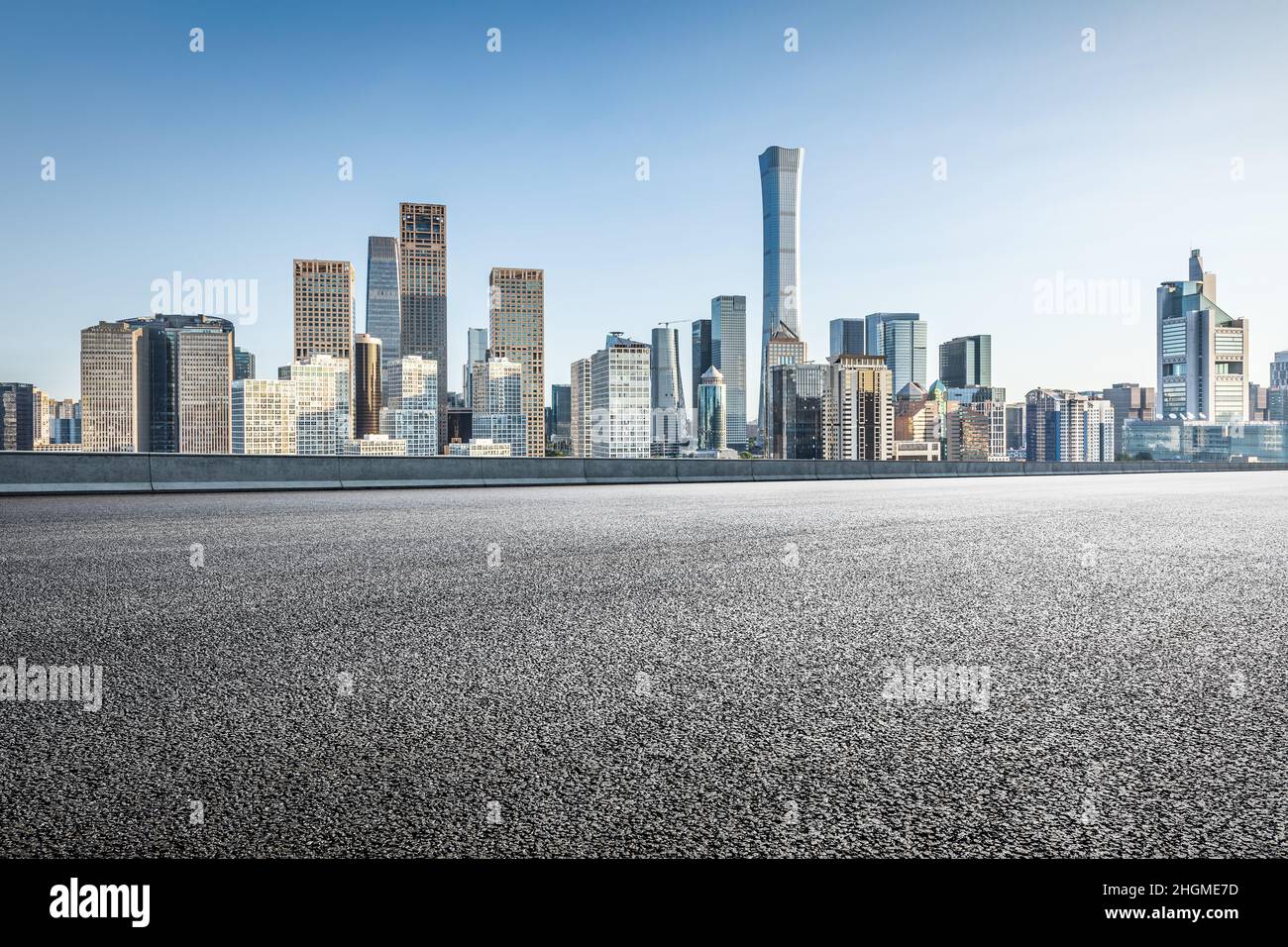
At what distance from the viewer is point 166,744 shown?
3.71 metres

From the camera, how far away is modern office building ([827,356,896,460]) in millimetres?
106750

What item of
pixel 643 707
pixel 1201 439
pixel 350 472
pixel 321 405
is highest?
pixel 321 405

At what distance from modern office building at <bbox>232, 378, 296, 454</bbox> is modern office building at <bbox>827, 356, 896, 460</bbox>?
56.5 meters

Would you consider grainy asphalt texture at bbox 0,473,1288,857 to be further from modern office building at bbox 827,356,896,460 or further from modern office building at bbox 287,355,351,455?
modern office building at bbox 287,355,351,455

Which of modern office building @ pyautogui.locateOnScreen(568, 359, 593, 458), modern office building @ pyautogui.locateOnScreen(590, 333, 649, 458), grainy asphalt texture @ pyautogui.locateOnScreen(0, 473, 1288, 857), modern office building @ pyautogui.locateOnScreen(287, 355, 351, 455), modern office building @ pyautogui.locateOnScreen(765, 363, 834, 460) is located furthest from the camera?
modern office building @ pyautogui.locateOnScreen(568, 359, 593, 458)

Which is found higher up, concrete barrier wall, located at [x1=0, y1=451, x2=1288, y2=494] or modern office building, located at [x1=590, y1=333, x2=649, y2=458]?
modern office building, located at [x1=590, y1=333, x2=649, y2=458]

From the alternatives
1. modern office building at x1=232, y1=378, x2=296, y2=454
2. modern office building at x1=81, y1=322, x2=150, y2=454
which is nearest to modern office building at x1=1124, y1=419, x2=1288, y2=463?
modern office building at x1=232, y1=378, x2=296, y2=454

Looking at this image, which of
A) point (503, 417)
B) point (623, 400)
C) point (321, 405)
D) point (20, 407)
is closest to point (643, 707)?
point (20, 407)

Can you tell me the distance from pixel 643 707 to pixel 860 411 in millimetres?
109954

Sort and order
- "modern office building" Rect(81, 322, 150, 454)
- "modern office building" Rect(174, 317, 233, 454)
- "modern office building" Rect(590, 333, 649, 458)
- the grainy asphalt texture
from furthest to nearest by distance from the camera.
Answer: "modern office building" Rect(590, 333, 649, 458)
"modern office building" Rect(174, 317, 233, 454)
"modern office building" Rect(81, 322, 150, 454)
the grainy asphalt texture

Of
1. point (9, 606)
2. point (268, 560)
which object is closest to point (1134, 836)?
point (9, 606)

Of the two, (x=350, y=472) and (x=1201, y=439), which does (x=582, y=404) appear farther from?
(x=350, y=472)

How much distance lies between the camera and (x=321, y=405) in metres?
140
